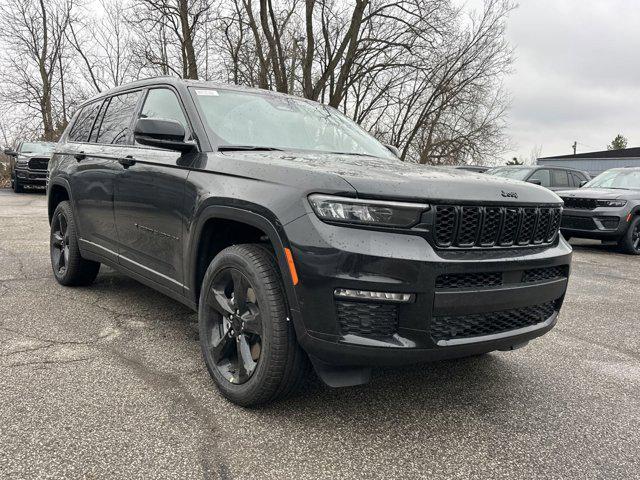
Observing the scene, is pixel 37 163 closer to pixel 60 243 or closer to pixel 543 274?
pixel 60 243

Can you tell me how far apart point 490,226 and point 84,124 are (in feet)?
13.2

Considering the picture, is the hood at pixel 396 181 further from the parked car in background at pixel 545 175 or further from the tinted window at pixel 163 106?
the parked car in background at pixel 545 175

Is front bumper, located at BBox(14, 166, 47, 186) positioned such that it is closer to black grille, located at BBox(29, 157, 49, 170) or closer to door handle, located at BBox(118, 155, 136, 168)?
black grille, located at BBox(29, 157, 49, 170)

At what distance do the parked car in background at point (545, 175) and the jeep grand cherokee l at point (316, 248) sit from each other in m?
9.14

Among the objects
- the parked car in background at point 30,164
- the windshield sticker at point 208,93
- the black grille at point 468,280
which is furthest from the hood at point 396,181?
the parked car in background at point 30,164

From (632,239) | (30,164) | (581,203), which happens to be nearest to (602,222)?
(581,203)

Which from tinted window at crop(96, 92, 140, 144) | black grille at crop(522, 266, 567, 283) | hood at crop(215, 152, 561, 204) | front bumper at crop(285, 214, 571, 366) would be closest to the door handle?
tinted window at crop(96, 92, 140, 144)

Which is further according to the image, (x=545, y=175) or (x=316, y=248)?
(x=545, y=175)

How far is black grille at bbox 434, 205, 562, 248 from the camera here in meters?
2.19

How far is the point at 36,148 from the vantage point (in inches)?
711

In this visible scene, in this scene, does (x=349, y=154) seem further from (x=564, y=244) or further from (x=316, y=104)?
(x=564, y=244)

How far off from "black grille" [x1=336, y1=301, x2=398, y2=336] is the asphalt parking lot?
1.78ft

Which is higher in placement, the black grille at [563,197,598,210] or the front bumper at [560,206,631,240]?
the black grille at [563,197,598,210]

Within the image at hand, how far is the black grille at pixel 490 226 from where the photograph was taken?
2193 millimetres
